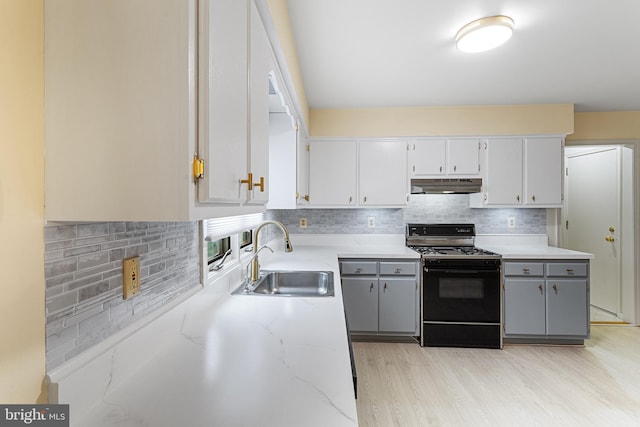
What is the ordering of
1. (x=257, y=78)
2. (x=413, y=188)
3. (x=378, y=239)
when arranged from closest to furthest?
(x=257, y=78), (x=413, y=188), (x=378, y=239)

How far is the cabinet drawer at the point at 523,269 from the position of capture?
9.27 ft

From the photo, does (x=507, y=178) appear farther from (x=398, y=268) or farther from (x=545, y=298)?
(x=398, y=268)

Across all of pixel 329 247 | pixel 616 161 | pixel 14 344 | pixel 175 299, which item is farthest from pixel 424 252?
pixel 14 344

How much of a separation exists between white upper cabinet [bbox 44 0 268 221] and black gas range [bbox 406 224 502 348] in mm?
2651

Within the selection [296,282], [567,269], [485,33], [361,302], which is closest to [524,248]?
[567,269]

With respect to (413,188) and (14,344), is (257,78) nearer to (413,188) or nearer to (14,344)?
(14,344)

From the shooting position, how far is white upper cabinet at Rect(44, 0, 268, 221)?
58 cm

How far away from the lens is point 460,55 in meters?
2.14

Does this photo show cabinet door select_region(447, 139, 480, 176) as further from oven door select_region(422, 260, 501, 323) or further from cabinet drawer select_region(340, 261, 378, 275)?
cabinet drawer select_region(340, 261, 378, 275)

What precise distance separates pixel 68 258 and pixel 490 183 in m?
3.44

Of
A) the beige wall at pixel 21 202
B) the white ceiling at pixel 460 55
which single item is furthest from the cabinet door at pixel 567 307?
the beige wall at pixel 21 202

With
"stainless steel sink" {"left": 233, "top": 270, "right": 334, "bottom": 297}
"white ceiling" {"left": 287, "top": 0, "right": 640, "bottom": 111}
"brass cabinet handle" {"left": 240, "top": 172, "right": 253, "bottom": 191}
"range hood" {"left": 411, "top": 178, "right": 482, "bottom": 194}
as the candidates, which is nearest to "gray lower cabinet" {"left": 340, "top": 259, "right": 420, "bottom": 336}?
"range hood" {"left": 411, "top": 178, "right": 482, "bottom": 194}

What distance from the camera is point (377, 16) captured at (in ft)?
5.66

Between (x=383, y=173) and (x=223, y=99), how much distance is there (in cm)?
269
